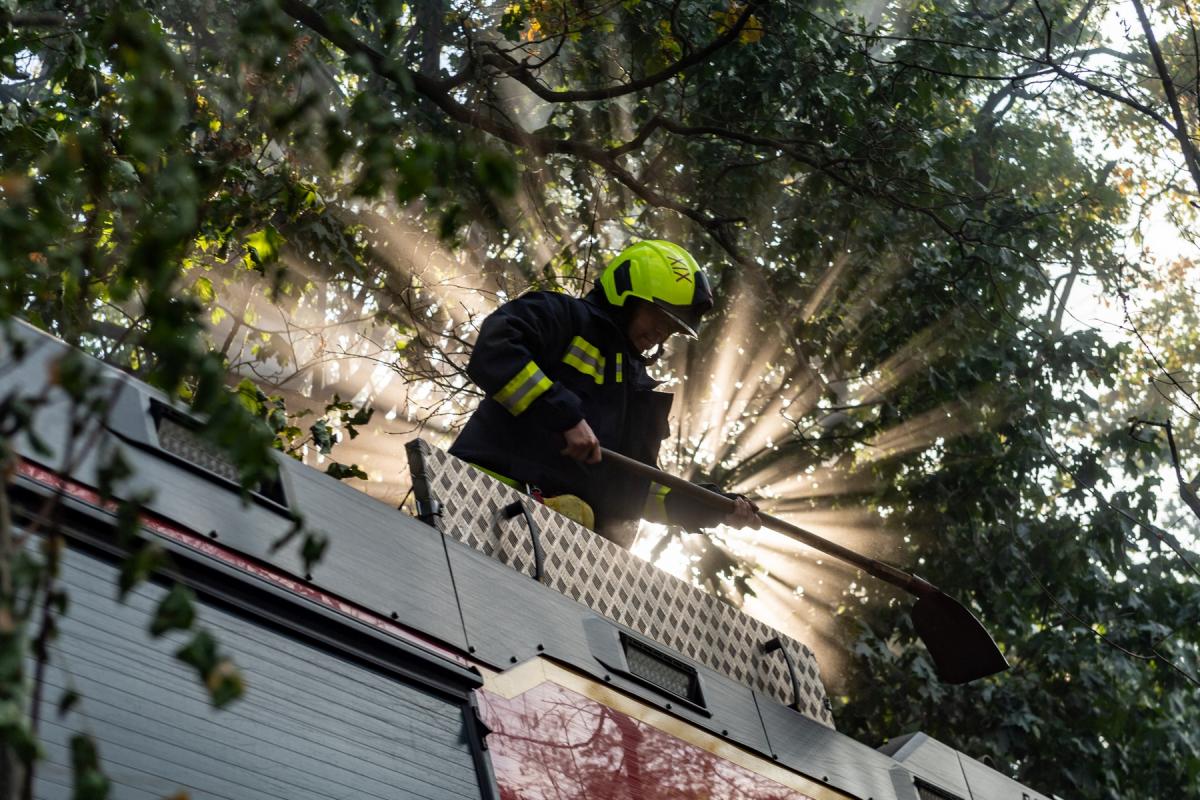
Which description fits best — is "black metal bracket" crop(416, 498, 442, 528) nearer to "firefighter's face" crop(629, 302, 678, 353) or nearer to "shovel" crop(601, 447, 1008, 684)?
"firefighter's face" crop(629, 302, 678, 353)

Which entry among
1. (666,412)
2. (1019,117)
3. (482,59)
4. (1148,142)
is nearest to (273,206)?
(482,59)

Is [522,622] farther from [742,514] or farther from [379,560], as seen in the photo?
[742,514]

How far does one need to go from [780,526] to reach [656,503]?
628mm

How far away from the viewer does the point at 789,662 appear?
17.5 feet

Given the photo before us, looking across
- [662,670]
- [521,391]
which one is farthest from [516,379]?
[662,670]

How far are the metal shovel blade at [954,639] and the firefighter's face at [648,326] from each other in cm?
197

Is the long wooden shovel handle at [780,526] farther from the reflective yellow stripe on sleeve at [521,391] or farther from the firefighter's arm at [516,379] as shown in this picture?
the reflective yellow stripe on sleeve at [521,391]

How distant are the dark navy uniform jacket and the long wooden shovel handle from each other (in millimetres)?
93

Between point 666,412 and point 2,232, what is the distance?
14.6 ft

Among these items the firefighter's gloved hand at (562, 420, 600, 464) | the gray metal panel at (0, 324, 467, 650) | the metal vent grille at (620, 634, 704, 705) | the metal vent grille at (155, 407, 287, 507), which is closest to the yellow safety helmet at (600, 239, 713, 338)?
the firefighter's gloved hand at (562, 420, 600, 464)

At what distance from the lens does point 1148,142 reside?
18172 mm

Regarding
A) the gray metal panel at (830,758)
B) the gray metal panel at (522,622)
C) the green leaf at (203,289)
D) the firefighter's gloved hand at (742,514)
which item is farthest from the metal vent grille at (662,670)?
the green leaf at (203,289)

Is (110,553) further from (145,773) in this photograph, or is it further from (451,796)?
(451,796)

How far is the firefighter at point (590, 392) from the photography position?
514 centimetres
